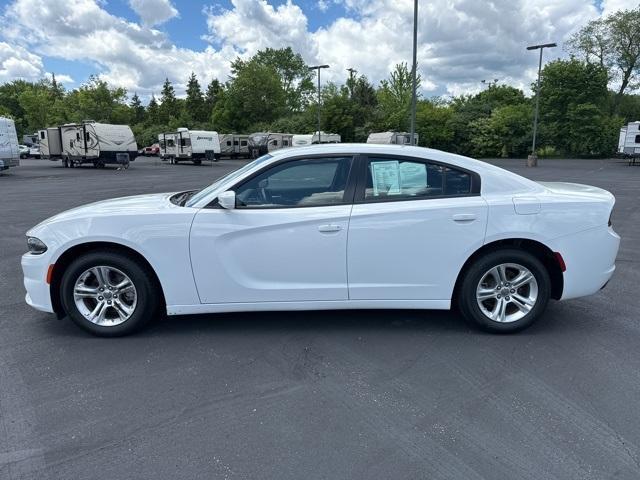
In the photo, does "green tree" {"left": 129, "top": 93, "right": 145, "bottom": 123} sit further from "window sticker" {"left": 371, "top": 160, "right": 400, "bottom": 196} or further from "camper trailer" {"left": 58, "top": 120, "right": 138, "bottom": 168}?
"window sticker" {"left": 371, "top": 160, "right": 400, "bottom": 196}

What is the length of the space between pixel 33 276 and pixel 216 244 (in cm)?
155

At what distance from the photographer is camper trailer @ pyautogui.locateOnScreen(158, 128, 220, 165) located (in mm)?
36250

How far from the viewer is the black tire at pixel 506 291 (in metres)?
3.85

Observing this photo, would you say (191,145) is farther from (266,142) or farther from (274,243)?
(274,243)

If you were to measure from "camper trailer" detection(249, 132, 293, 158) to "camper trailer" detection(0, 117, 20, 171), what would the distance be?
2382cm

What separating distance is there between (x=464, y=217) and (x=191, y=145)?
34.9 metres

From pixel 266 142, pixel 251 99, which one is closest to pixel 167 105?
pixel 251 99

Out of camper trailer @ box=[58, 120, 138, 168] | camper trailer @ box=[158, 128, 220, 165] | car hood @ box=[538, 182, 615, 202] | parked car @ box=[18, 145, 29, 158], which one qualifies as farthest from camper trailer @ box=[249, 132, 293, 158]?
car hood @ box=[538, 182, 615, 202]

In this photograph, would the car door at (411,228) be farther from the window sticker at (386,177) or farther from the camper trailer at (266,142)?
the camper trailer at (266,142)

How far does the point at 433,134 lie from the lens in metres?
47.9

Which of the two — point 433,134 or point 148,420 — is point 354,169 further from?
point 433,134

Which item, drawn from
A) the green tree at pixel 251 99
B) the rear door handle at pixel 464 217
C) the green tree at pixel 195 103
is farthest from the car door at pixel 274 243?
the green tree at pixel 195 103

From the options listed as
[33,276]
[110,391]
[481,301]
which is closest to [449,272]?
[481,301]

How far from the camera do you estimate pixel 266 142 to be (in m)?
45.6
